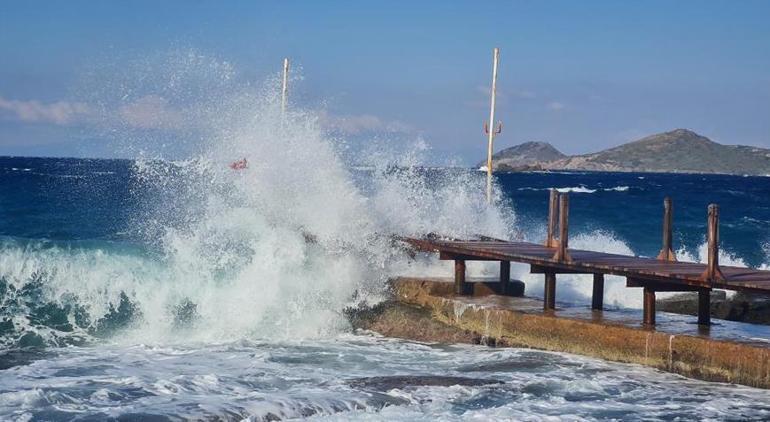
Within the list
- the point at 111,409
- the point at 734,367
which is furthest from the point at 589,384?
the point at 111,409

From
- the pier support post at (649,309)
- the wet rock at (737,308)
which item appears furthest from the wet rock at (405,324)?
the wet rock at (737,308)

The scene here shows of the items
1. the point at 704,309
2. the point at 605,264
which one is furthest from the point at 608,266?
the point at 704,309

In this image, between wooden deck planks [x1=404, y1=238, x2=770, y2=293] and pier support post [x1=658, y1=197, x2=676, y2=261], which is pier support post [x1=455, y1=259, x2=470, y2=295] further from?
pier support post [x1=658, y1=197, x2=676, y2=261]

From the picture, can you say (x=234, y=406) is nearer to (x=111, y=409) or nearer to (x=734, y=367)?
(x=111, y=409)

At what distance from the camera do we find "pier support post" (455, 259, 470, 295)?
1496 centimetres

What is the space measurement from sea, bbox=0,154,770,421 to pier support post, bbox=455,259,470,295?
1.14m

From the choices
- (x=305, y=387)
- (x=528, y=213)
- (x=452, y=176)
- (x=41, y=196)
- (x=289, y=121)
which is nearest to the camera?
(x=305, y=387)

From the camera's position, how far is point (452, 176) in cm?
2109

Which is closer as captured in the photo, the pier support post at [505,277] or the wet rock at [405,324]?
the wet rock at [405,324]

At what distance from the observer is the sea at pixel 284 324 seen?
10109 millimetres

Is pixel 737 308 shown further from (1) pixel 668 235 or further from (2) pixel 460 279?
(2) pixel 460 279

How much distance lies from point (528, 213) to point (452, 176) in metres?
26.7

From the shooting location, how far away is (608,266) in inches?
505

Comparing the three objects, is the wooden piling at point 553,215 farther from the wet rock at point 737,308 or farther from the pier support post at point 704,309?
the pier support post at point 704,309
